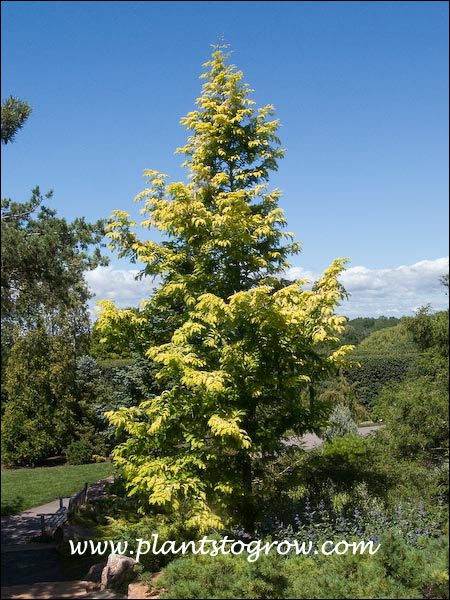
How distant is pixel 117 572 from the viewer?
6660mm

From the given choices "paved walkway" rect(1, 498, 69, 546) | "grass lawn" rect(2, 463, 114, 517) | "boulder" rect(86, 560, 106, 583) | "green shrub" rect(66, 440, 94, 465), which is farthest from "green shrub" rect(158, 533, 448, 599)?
"green shrub" rect(66, 440, 94, 465)

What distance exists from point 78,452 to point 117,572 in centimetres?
1011

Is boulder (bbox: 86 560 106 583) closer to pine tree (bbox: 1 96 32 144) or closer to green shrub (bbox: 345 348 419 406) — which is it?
pine tree (bbox: 1 96 32 144)

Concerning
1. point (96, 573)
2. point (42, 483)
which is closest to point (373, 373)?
point (42, 483)

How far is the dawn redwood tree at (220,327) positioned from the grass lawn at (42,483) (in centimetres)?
589

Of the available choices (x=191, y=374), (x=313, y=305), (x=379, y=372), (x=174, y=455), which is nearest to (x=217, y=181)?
(x=313, y=305)

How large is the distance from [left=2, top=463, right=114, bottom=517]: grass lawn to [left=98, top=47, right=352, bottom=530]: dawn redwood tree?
589 cm

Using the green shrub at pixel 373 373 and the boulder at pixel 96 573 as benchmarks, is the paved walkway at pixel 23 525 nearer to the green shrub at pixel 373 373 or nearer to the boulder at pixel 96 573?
the boulder at pixel 96 573

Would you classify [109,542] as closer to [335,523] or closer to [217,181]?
[335,523]

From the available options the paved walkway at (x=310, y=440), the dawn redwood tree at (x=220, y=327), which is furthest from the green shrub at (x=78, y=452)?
the dawn redwood tree at (x=220, y=327)

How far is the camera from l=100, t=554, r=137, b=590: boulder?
6.65m

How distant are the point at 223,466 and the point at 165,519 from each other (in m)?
1.53

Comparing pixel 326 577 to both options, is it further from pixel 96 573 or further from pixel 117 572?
pixel 96 573

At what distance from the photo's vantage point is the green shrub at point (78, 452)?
1608cm
